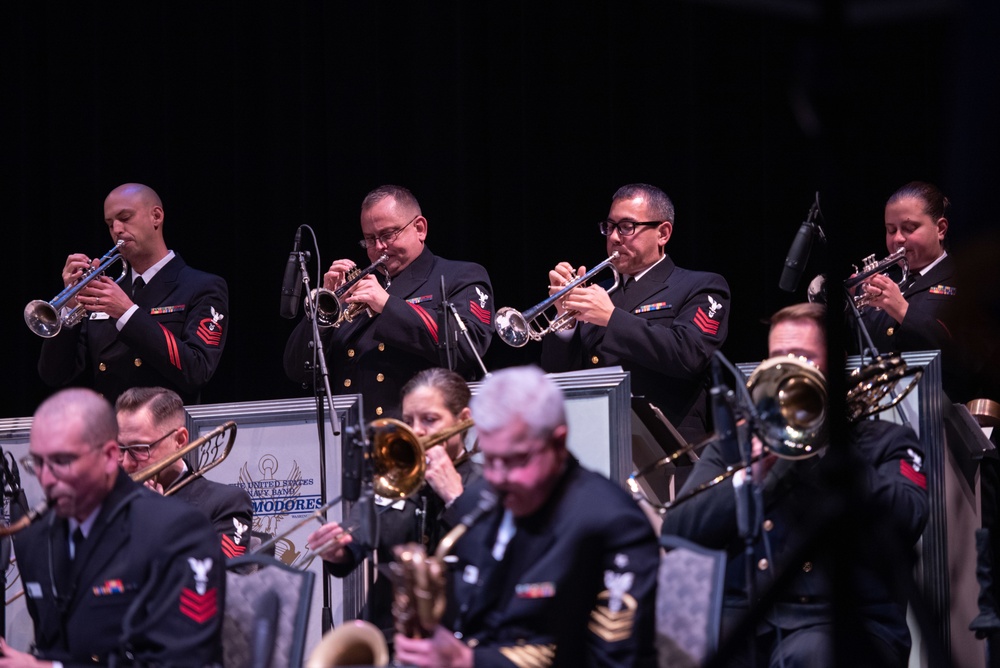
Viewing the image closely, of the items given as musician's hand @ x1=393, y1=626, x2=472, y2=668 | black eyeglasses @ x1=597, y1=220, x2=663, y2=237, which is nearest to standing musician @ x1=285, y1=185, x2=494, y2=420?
black eyeglasses @ x1=597, y1=220, x2=663, y2=237

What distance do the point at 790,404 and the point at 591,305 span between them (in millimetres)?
1634

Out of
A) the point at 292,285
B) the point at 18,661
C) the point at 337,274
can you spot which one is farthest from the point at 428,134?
the point at 18,661

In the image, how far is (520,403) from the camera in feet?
9.89

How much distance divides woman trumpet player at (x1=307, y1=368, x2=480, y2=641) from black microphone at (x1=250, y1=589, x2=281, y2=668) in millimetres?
439

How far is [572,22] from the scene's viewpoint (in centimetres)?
643

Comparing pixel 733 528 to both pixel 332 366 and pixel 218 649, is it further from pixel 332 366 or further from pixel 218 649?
pixel 332 366

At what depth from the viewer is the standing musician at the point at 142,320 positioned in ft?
18.3

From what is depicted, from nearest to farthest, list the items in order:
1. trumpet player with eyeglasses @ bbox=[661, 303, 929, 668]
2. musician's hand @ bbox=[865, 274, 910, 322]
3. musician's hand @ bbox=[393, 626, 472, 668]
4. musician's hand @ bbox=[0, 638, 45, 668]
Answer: musician's hand @ bbox=[393, 626, 472, 668] < musician's hand @ bbox=[0, 638, 45, 668] < trumpet player with eyeglasses @ bbox=[661, 303, 929, 668] < musician's hand @ bbox=[865, 274, 910, 322]

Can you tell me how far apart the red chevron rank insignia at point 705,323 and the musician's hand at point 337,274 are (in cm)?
152

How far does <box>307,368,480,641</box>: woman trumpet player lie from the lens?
13.3 ft

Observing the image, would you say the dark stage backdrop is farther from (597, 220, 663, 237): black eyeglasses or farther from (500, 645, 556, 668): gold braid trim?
(500, 645, 556, 668): gold braid trim

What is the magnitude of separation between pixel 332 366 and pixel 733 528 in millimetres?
2397

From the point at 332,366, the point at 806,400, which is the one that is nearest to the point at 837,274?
the point at 806,400

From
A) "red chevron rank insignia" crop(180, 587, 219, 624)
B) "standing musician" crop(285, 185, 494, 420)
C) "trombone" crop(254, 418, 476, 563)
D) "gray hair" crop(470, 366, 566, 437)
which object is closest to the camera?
"gray hair" crop(470, 366, 566, 437)
